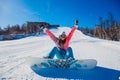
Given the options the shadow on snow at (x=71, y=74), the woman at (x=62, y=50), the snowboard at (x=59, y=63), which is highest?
the woman at (x=62, y=50)

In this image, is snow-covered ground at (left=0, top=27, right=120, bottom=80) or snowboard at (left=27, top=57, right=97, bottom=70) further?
snowboard at (left=27, top=57, right=97, bottom=70)

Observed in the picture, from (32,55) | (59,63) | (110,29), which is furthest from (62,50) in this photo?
(110,29)

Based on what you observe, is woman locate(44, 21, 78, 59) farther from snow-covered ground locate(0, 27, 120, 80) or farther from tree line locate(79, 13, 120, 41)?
tree line locate(79, 13, 120, 41)

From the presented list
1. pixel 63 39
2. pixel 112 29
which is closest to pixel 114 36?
pixel 112 29

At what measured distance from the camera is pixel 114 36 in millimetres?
48219

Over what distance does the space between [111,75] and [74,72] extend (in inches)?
43.6

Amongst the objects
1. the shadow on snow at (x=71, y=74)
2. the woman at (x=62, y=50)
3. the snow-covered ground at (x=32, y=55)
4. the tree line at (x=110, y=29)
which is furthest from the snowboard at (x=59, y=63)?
the tree line at (x=110, y=29)

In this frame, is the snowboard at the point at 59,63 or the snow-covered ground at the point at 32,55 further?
the snowboard at the point at 59,63

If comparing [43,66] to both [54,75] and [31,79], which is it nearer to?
[54,75]

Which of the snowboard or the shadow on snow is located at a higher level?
the snowboard

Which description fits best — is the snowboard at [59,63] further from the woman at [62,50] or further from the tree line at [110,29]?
the tree line at [110,29]

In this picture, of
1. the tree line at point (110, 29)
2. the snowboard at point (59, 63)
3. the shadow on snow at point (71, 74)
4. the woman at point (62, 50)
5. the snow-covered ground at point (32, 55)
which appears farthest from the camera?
the tree line at point (110, 29)

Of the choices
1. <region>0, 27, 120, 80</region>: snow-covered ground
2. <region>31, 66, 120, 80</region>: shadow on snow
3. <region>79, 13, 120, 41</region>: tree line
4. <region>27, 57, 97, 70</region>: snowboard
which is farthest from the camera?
<region>79, 13, 120, 41</region>: tree line

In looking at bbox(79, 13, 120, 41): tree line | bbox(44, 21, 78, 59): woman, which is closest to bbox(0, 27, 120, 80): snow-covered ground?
bbox(44, 21, 78, 59): woman
